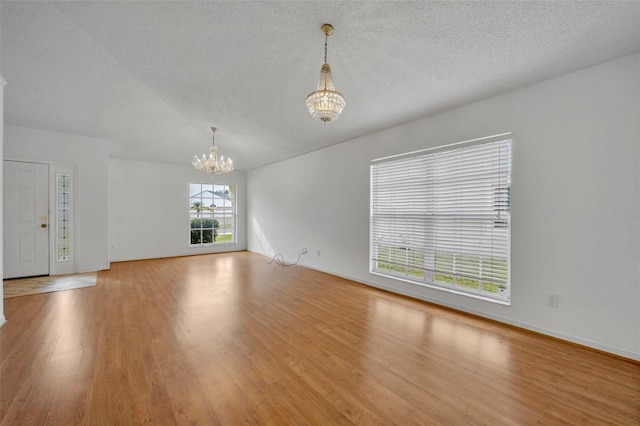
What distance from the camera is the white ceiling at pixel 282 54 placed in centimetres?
212

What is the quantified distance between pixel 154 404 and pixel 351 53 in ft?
11.1

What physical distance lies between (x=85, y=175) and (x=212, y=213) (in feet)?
11.0

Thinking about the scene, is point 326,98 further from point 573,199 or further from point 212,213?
point 212,213

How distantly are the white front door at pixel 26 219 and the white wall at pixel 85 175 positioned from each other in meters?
0.30

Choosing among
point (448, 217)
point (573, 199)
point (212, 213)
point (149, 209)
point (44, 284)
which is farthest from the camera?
point (212, 213)

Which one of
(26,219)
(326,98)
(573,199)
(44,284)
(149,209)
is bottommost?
(44,284)

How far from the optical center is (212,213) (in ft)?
27.3

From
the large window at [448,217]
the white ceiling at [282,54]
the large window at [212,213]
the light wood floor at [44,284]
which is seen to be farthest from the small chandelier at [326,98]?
the large window at [212,213]

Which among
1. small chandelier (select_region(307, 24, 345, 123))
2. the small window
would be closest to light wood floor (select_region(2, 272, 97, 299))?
the small window

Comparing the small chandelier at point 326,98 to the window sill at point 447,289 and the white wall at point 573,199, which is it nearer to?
the white wall at point 573,199

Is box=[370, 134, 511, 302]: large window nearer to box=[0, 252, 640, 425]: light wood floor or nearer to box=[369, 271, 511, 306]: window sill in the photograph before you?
box=[369, 271, 511, 306]: window sill

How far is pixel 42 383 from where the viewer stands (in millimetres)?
1918

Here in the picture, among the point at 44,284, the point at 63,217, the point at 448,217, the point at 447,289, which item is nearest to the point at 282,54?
the point at 448,217

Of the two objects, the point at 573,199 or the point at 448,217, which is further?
the point at 448,217
